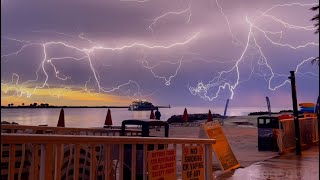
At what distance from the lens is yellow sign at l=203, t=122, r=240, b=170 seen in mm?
10516

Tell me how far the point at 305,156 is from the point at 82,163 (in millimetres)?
9555

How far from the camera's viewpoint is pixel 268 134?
599 inches

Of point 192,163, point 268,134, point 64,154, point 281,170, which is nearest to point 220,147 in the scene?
point 281,170

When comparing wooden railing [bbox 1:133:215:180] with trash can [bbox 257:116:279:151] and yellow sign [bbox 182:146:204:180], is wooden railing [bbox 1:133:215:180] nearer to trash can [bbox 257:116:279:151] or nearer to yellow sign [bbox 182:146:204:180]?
yellow sign [bbox 182:146:204:180]

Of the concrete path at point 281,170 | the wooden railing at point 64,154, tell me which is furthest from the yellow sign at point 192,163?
the concrete path at point 281,170

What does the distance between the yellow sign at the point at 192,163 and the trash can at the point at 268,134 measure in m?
9.44

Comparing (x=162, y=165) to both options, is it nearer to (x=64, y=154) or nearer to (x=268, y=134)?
(x=64, y=154)

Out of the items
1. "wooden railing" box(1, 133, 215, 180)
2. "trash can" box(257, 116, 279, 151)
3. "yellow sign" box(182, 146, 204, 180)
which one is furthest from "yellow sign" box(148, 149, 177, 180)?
"trash can" box(257, 116, 279, 151)

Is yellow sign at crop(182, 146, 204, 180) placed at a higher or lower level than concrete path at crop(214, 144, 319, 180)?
higher

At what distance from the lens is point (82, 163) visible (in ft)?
18.7

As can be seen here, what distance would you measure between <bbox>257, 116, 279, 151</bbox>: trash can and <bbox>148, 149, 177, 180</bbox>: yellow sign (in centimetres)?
1037

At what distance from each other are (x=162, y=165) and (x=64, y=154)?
1255 mm

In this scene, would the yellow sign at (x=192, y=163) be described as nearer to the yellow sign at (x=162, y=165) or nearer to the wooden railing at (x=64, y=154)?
the wooden railing at (x=64, y=154)

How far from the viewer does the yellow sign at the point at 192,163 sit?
5710 mm
